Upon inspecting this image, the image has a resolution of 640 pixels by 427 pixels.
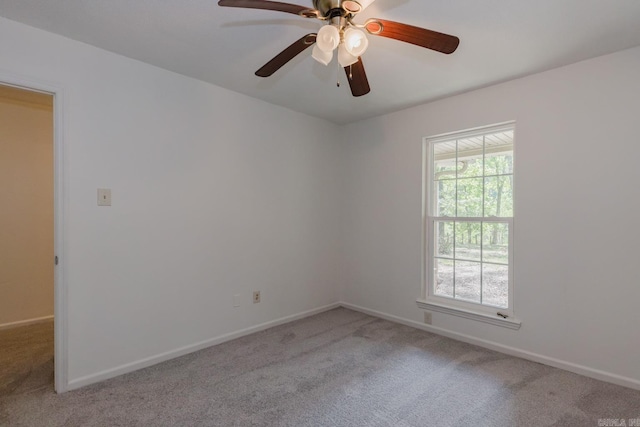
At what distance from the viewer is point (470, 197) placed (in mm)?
3016

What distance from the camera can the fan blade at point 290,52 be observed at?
1536 mm

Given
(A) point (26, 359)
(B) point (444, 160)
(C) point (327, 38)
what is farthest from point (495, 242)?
(A) point (26, 359)

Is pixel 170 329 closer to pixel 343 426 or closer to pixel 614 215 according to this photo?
pixel 343 426

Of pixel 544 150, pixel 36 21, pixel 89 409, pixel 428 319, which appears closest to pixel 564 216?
pixel 544 150

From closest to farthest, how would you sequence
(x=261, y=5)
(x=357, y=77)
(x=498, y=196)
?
1. (x=261, y=5)
2. (x=357, y=77)
3. (x=498, y=196)

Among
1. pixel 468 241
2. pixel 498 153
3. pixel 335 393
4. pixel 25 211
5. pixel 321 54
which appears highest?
pixel 321 54

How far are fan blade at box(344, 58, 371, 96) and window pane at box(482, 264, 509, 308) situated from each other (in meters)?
2.00

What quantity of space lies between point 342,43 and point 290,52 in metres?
0.28

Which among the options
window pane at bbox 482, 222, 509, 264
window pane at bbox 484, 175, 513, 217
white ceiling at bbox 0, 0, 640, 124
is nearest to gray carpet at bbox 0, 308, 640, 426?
window pane at bbox 482, 222, 509, 264

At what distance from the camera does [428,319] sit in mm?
3211

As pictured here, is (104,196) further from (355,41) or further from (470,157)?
(470,157)

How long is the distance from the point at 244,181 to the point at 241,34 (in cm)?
137

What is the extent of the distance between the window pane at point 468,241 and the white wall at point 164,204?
5.26 ft

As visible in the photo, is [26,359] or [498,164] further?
[498,164]
